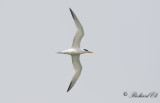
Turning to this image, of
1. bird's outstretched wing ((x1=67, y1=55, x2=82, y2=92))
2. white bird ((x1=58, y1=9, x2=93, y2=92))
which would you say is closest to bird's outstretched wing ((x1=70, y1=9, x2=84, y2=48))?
white bird ((x1=58, y1=9, x2=93, y2=92))

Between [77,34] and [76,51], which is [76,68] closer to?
[76,51]

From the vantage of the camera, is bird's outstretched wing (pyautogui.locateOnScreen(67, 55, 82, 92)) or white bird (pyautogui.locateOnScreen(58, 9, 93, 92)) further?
bird's outstretched wing (pyautogui.locateOnScreen(67, 55, 82, 92))

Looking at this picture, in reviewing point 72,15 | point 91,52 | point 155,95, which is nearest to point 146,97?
point 155,95

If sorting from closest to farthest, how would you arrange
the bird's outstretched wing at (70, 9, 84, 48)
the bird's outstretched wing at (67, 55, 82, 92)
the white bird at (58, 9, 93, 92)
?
the bird's outstretched wing at (70, 9, 84, 48)
the white bird at (58, 9, 93, 92)
the bird's outstretched wing at (67, 55, 82, 92)

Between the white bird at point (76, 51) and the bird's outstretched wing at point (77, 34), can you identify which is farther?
the white bird at point (76, 51)

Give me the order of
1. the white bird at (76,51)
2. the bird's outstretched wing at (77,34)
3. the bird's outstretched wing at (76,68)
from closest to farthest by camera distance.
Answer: the bird's outstretched wing at (77,34)
the white bird at (76,51)
the bird's outstretched wing at (76,68)

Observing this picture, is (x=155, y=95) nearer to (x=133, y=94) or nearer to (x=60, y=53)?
(x=133, y=94)

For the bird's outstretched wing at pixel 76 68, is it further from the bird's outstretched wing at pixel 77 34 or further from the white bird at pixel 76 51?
Result: the bird's outstretched wing at pixel 77 34

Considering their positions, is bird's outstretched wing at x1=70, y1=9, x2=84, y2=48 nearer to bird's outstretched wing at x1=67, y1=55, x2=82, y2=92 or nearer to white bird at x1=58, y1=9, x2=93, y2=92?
white bird at x1=58, y1=9, x2=93, y2=92

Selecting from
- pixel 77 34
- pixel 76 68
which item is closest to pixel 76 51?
pixel 77 34

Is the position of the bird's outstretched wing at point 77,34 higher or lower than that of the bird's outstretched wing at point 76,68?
higher

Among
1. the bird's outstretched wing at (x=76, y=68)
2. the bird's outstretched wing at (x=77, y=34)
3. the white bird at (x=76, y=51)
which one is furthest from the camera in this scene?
the bird's outstretched wing at (x=76, y=68)

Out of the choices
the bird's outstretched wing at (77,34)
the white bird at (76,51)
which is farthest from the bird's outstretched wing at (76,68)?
the bird's outstretched wing at (77,34)

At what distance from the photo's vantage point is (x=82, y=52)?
30.6 metres
